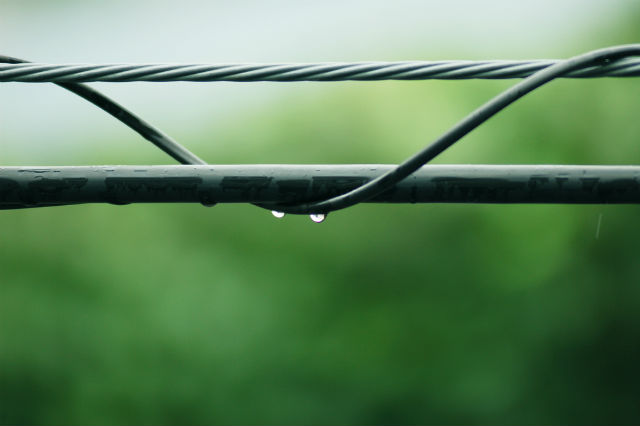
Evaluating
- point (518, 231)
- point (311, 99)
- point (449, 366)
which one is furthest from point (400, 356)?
point (311, 99)

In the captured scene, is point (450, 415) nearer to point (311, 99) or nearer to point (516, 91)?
point (311, 99)

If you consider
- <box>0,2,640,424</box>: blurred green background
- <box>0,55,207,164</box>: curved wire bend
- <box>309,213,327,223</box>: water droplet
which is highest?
<box>0,55,207,164</box>: curved wire bend

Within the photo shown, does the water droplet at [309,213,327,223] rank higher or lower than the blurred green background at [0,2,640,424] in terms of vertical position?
higher

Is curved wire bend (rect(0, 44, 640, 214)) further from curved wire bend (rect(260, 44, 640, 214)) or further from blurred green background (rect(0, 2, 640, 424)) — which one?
blurred green background (rect(0, 2, 640, 424))

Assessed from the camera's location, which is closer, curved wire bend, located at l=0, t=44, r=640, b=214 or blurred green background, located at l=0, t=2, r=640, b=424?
curved wire bend, located at l=0, t=44, r=640, b=214

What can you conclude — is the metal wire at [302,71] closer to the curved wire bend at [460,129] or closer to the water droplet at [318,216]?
the curved wire bend at [460,129]

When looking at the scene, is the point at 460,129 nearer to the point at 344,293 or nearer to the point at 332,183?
the point at 332,183

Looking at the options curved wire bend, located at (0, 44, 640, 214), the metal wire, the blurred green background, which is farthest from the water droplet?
the blurred green background
